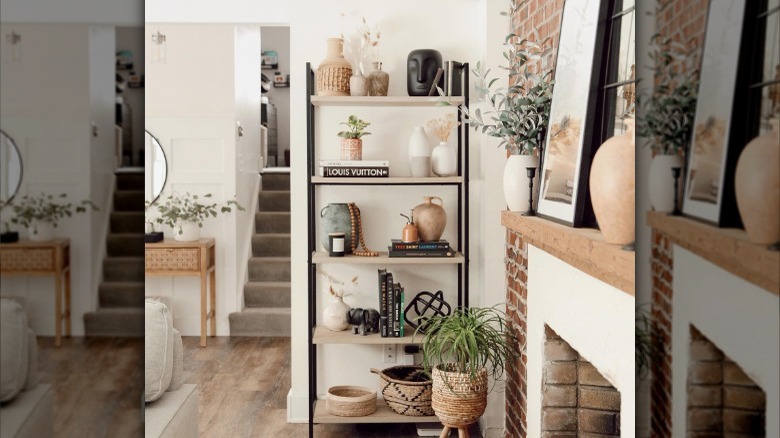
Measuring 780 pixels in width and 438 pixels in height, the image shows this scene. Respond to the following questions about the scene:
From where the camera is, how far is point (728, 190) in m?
0.25

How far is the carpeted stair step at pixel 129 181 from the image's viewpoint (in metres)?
0.37

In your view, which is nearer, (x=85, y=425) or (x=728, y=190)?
(x=728, y=190)

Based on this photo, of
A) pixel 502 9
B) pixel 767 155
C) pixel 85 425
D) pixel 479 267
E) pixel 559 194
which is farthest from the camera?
pixel 479 267

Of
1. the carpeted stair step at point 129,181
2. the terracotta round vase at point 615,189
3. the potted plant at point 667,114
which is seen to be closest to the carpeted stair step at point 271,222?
the terracotta round vase at point 615,189

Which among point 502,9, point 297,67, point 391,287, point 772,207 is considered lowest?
point 391,287

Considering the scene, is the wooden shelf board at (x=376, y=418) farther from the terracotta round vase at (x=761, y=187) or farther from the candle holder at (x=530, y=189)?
the terracotta round vase at (x=761, y=187)

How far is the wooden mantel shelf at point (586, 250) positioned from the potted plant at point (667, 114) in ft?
2.69

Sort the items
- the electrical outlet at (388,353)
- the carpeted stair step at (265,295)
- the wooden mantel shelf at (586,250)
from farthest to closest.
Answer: the carpeted stair step at (265,295) < the electrical outlet at (388,353) < the wooden mantel shelf at (586,250)

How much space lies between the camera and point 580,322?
6.73 ft

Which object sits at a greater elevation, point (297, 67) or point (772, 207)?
point (297, 67)

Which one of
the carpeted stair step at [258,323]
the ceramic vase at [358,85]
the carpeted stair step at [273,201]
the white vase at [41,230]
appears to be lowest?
the carpeted stair step at [258,323]

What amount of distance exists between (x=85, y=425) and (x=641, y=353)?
27 centimetres

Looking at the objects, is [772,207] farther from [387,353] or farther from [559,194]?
[387,353]

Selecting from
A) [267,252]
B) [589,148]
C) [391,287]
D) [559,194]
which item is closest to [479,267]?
[391,287]
